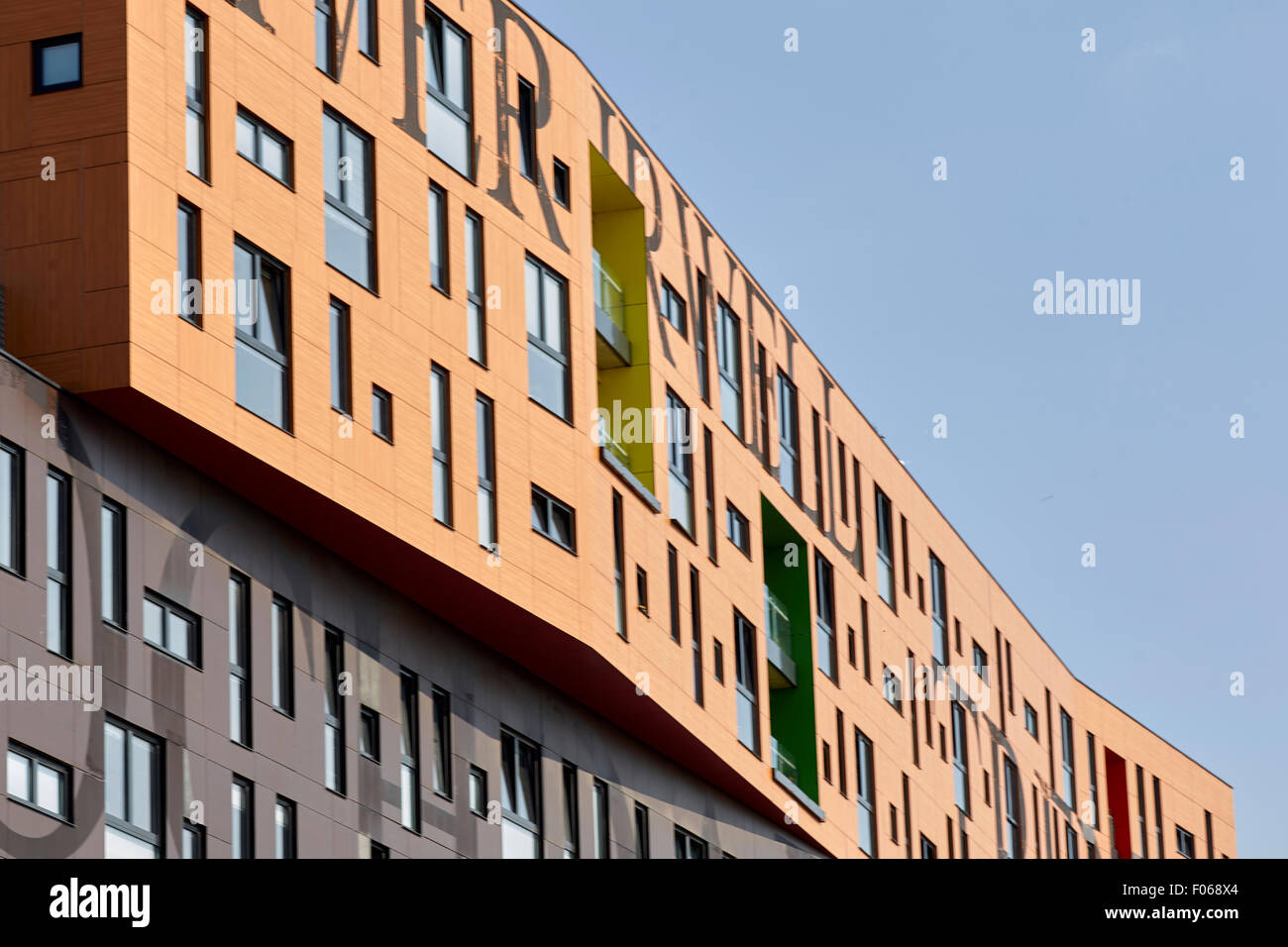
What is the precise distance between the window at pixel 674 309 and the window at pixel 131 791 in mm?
18284

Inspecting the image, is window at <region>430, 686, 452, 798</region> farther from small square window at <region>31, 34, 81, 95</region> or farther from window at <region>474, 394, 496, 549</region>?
small square window at <region>31, 34, 81, 95</region>

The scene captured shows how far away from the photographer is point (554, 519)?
4159cm

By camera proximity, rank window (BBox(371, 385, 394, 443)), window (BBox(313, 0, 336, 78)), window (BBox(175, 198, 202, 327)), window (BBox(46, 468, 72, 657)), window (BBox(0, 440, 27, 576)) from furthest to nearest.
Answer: window (BBox(371, 385, 394, 443)) → window (BBox(313, 0, 336, 78)) → window (BBox(175, 198, 202, 327)) → window (BBox(46, 468, 72, 657)) → window (BBox(0, 440, 27, 576))

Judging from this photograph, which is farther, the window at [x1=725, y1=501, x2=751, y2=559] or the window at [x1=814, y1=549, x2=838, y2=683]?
the window at [x1=814, y1=549, x2=838, y2=683]

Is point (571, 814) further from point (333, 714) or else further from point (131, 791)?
point (131, 791)

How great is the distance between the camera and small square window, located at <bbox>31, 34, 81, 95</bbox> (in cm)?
3334

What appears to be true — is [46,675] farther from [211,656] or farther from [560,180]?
[560,180]

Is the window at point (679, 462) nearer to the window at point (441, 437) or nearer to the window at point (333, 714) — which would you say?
the window at point (441, 437)

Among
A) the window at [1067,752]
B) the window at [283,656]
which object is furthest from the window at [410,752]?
the window at [1067,752]

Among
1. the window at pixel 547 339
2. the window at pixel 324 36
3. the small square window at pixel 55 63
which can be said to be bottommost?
the window at pixel 547 339

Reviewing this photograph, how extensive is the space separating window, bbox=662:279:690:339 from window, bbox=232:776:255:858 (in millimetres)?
16639

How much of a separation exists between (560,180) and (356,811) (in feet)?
41.4

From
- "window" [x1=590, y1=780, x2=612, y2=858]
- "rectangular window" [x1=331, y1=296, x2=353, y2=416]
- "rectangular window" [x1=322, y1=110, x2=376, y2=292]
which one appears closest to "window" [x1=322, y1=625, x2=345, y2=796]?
"rectangular window" [x1=331, y1=296, x2=353, y2=416]

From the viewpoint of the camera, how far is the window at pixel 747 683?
49.3 metres
